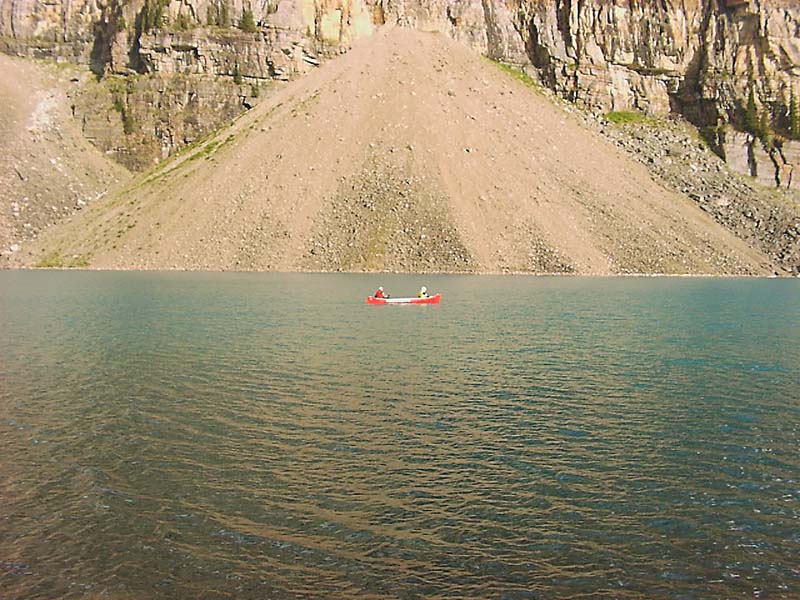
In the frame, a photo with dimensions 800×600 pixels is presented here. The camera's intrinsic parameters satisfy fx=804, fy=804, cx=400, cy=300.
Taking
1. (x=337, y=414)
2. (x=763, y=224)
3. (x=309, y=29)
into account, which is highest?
(x=309, y=29)

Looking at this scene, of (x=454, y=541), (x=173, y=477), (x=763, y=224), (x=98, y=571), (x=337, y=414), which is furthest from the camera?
(x=763, y=224)

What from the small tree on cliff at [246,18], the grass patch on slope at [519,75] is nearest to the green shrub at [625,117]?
the grass patch on slope at [519,75]

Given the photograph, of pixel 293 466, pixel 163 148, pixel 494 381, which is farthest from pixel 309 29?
pixel 293 466

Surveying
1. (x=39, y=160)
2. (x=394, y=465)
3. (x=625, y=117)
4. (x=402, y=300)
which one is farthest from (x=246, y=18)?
(x=394, y=465)

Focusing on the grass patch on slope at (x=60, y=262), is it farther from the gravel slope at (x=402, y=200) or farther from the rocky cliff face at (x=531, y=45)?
the rocky cliff face at (x=531, y=45)

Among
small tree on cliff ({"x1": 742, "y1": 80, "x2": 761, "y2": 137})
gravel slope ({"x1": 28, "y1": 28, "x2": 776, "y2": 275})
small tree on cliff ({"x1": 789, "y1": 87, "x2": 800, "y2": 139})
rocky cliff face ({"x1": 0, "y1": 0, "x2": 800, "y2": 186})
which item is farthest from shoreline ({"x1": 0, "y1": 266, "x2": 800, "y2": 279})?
small tree on cliff ({"x1": 789, "y1": 87, "x2": 800, "y2": 139})

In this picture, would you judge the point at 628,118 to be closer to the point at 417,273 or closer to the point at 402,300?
the point at 417,273

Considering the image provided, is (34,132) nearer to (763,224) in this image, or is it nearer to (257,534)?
(763,224)

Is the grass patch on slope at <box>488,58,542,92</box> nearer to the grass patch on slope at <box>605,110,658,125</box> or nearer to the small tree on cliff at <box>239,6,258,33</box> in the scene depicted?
the grass patch on slope at <box>605,110,658,125</box>
